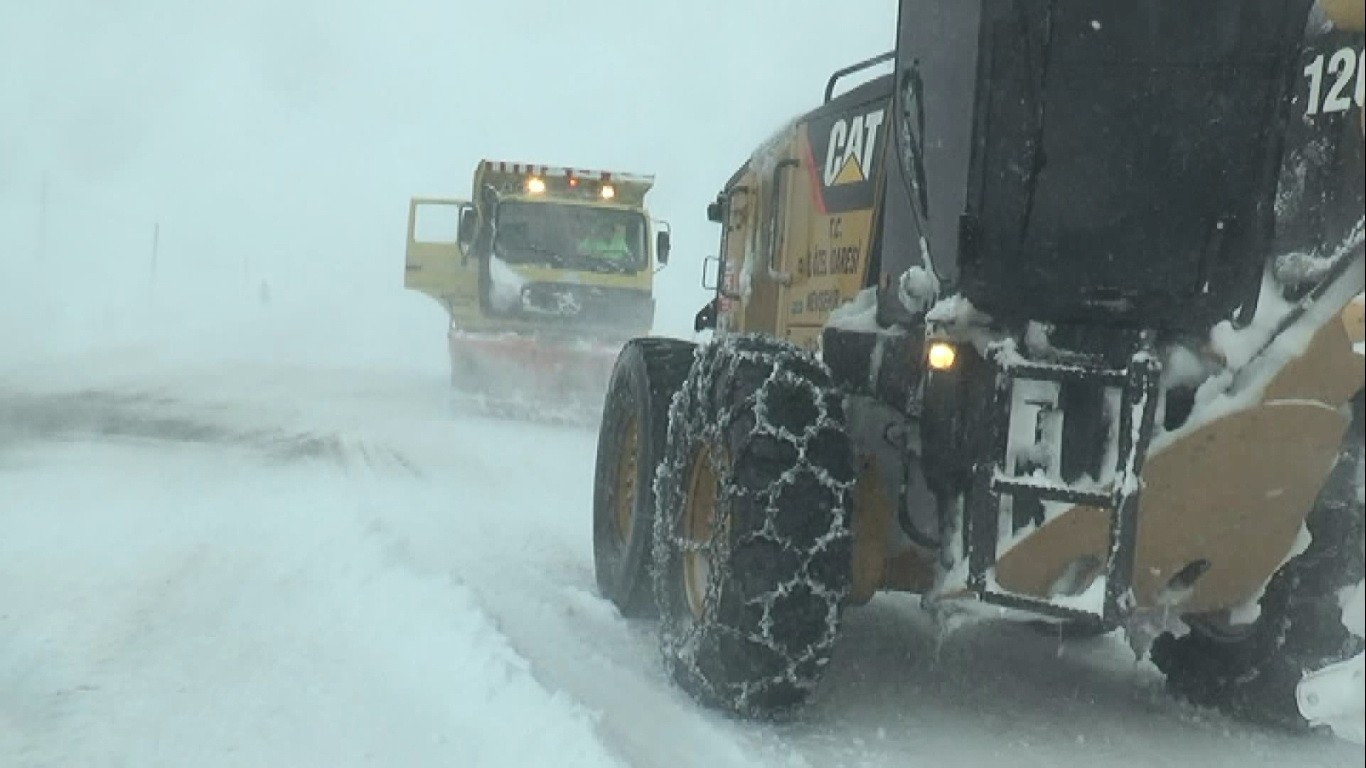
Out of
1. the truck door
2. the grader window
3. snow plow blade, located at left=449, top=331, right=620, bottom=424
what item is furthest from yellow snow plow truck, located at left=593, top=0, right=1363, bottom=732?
the grader window

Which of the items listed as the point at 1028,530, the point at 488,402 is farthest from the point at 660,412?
the point at 488,402

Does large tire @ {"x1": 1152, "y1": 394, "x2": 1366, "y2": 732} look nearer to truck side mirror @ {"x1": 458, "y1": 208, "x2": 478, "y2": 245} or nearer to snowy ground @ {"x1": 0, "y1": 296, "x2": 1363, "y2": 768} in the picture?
snowy ground @ {"x1": 0, "y1": 296, "x2": 1363, "y2": 768}

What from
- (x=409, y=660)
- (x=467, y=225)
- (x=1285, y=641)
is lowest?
(x=409, y=660)

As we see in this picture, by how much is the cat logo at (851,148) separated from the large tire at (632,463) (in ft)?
3.47

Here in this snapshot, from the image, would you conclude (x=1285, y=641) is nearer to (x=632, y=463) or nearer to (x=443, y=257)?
(x=632, y=463)

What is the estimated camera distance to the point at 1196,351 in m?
4.15

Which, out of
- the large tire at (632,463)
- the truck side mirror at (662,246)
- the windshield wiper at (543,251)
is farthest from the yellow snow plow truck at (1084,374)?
the windshield wiper at (543,251)

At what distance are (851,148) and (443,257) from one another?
1468 centimetres

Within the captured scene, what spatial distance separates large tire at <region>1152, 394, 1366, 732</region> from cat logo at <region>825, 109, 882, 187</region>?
1978mm

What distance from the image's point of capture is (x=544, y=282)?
18.2 metres

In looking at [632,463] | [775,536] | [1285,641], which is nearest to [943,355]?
[775,536]

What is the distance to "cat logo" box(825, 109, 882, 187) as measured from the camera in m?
5.41

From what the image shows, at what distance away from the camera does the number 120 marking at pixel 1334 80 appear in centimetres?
421

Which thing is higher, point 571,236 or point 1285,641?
point 571,236
